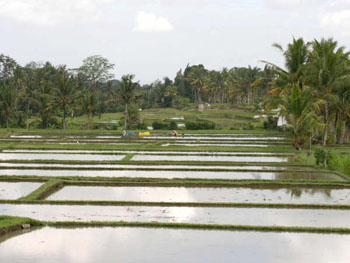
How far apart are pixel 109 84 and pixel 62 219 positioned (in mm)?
44030

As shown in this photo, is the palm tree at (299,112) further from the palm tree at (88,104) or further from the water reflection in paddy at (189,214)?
the palm tree at (88,104)

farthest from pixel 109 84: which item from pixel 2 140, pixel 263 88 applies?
pixel 2 140

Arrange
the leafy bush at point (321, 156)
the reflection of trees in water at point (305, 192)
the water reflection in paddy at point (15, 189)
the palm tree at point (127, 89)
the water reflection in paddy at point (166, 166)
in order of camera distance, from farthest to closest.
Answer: the palm tree at point (127, 89) → the leafy bush at point (321, 156) → the water reflection in paddy at point (166, 166) → the reflection of trees in water at point (305, 192) → the water reflection in paddy at point (15, 189)

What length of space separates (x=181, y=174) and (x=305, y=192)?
378 cm

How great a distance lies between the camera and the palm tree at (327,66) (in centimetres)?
2131

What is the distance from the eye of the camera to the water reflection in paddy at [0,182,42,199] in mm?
10988

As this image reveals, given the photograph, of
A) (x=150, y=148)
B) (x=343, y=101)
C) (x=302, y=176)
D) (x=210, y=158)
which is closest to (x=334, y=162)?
(x=302, y=176)

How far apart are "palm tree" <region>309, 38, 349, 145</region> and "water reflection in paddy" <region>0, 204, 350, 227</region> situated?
41.3ft

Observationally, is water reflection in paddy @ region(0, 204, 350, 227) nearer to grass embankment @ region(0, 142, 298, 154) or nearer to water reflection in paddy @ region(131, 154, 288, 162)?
water reflection in paddy @ region(131, 154, 288, 162)

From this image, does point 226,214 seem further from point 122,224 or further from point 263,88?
point 263,88

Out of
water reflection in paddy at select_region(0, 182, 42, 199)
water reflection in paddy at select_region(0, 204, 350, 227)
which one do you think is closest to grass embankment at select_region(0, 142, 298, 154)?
water reflection in paddy at select_region(0, 182, 42, 199)

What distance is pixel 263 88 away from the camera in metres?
51.3

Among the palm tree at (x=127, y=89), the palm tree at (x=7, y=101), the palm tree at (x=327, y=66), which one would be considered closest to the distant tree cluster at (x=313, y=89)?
the palm tree at (x=327, y=66)

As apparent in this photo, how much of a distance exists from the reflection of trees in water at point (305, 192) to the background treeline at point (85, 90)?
666 inches
